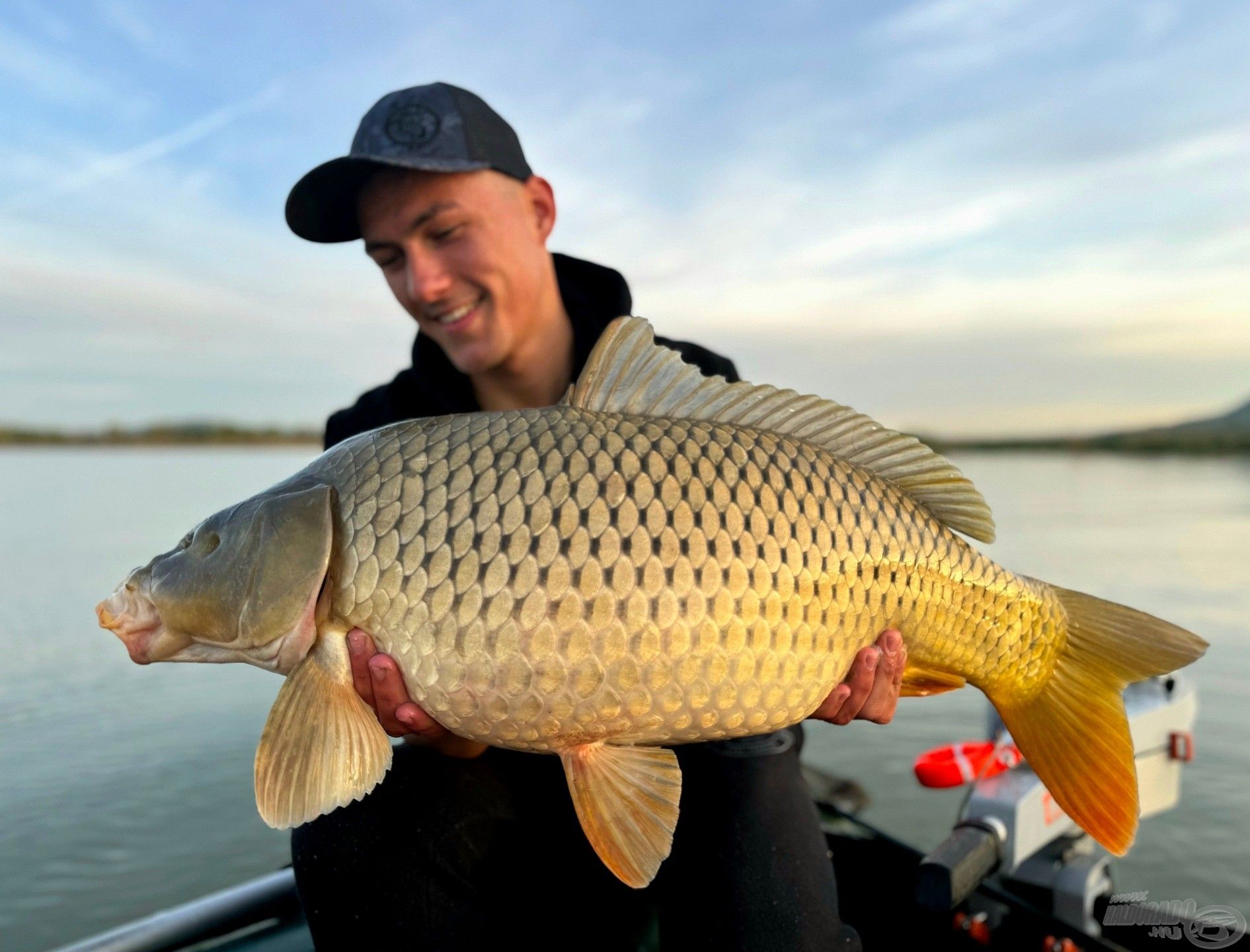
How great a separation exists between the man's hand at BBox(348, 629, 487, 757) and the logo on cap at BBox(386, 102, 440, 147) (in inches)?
35.5

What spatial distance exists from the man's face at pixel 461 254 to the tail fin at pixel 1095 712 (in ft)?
3.46

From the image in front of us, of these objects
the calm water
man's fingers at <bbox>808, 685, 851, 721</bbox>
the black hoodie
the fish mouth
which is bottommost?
the calm water

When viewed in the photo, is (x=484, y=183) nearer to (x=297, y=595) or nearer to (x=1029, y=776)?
(x=297, y=595)

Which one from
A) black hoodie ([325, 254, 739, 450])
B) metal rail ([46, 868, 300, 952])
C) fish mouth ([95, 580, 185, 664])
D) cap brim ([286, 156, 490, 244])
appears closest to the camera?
fish mouth ([95, 580, 185, 664])

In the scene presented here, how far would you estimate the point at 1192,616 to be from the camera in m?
5.53

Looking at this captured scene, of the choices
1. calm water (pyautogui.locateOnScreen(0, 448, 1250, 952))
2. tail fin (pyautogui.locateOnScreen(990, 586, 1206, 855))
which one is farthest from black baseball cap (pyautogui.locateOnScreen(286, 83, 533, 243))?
calm water (pyautogui.locateOnScreen(0, 448, 1250, 952))

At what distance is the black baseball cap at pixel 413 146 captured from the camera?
1520 millimetres

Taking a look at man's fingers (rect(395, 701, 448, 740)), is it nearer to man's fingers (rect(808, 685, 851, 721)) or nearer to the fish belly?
the fish belly

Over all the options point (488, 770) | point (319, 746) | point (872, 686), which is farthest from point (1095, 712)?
point (319, 746)

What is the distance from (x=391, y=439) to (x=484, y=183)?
2.26 feet

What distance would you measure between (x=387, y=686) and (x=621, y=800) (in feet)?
1.03

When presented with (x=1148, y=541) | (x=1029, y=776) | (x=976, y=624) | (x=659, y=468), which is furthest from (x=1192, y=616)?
(x=659, y=468)

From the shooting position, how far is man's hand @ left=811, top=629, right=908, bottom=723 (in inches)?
45.0

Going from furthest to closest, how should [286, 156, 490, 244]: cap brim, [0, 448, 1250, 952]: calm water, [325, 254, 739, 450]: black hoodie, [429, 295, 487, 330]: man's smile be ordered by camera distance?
[0, 448, 1250, 952]: calm water, [325, 254, 739, 450]: black hoodie, [429, 295, 487, 330]: man's smile, [286, 156, 490, 244]: cap brim
